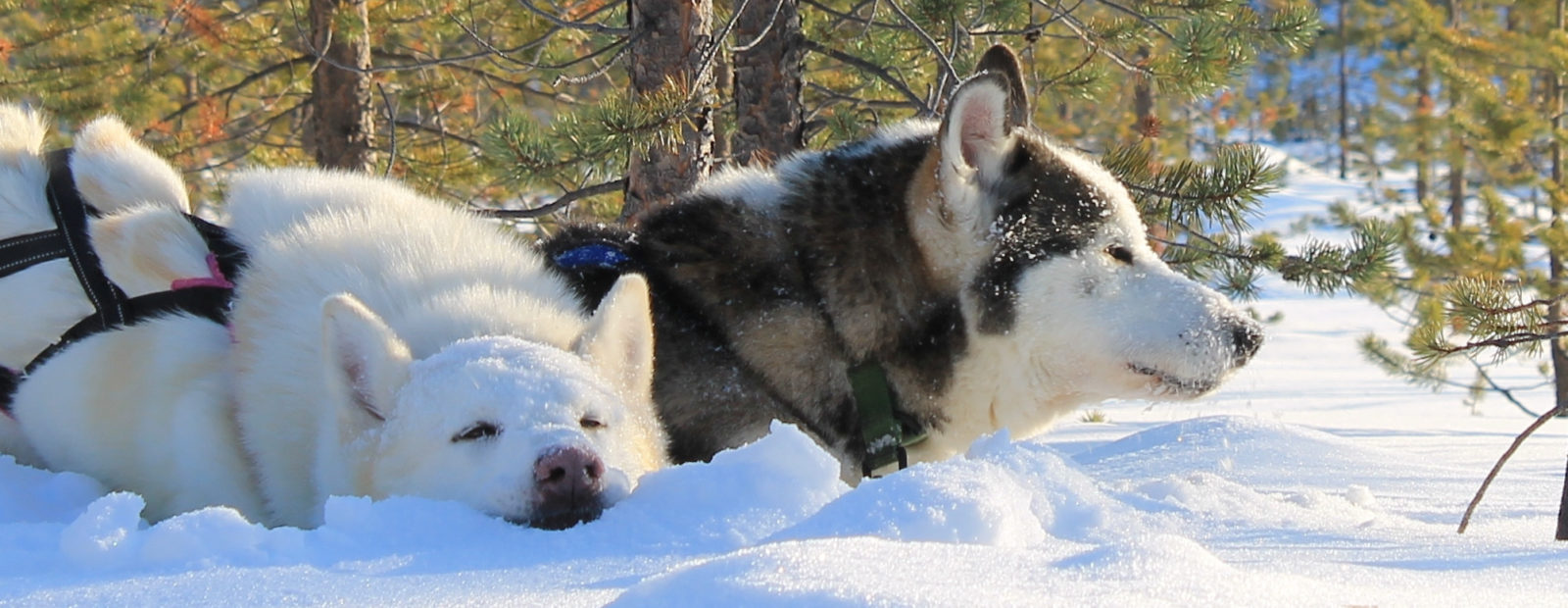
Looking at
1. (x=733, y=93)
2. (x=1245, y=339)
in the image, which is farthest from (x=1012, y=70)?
(x=733, y=93)

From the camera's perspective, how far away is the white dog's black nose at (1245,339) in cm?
337

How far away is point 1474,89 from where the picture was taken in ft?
44.4

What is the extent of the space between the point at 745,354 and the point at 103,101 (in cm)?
750

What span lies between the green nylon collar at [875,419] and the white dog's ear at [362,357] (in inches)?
51.3

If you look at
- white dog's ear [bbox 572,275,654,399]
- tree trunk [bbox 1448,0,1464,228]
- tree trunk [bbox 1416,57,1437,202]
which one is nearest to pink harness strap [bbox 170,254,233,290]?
white dog's ear [bbox 572,275,654,399]

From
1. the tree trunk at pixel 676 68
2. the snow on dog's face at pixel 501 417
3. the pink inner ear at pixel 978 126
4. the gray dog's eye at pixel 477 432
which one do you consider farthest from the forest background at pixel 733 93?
the gray dog's eye at pixel 477 432

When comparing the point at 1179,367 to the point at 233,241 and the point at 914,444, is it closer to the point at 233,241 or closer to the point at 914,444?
the point at 914,444

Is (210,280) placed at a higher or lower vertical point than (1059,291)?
higher

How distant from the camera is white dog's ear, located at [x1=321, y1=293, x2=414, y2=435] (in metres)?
2.32

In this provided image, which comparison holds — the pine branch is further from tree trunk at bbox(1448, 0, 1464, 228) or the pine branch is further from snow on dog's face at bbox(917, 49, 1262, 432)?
tree trunk at bbox(1448, 0, 1464, 228)

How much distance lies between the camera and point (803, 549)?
5.20 feet

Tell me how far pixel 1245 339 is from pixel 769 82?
2469 millimetres

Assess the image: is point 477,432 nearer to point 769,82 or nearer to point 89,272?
point 89,272

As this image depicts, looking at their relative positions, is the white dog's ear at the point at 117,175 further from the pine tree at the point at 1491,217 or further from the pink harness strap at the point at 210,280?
the pine tree at the point at 1491,217
